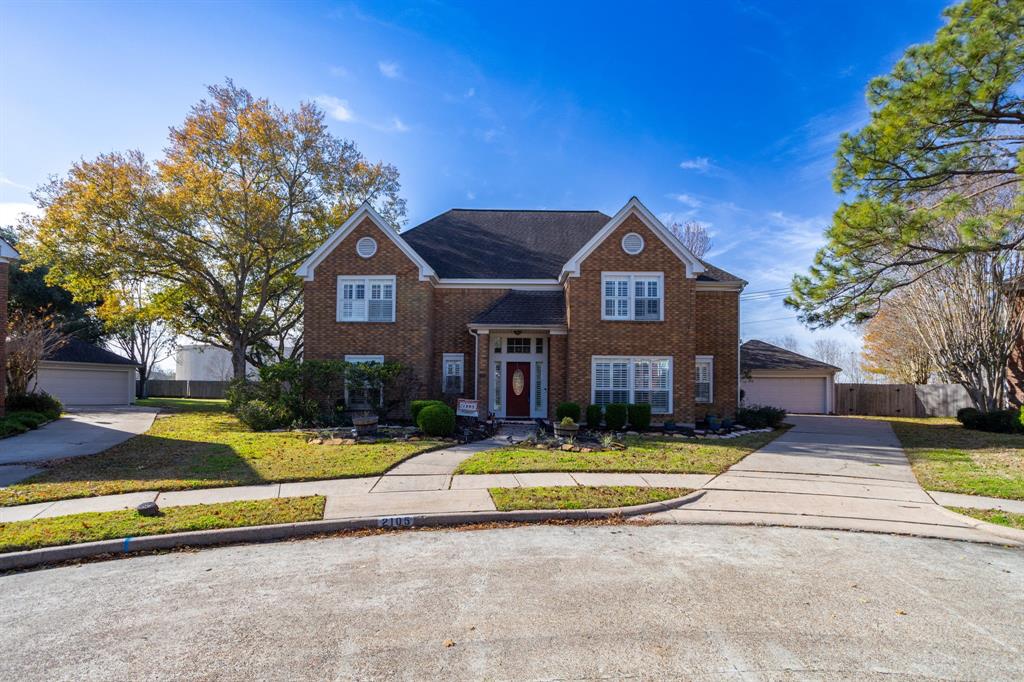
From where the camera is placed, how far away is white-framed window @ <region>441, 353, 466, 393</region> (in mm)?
19656

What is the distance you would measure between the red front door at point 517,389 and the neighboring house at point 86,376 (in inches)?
1014

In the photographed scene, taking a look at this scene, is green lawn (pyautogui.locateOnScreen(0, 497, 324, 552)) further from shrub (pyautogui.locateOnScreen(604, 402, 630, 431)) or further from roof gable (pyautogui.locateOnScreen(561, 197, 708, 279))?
roof gable (pyautogui.locateOnScreen(561, 197, 708, 279))

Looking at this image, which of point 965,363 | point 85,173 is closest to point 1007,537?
point 965,363

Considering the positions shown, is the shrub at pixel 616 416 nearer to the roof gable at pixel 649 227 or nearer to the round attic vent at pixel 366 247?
the roof gable at pixel 649 227

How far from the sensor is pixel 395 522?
274 inches

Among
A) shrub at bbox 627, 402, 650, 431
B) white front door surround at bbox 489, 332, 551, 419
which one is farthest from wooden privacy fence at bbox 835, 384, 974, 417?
white front door surround at bbox 489, 332, 551, 419

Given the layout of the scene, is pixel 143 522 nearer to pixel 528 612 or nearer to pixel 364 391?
pixel 528 612

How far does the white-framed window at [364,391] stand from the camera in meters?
17.5

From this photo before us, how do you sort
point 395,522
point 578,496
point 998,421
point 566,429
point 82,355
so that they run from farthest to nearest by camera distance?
point 82,355 → point 998,421 → point 566,429 → point 578,496 → point 395,522

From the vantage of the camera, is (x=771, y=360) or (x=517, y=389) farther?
(x=771, y=360)

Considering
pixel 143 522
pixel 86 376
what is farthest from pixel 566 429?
pixel 86 376

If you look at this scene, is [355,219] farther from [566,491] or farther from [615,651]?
[615,651]

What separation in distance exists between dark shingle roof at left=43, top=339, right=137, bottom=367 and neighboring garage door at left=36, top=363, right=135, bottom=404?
17.9 inches

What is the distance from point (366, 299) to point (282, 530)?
527 inches
